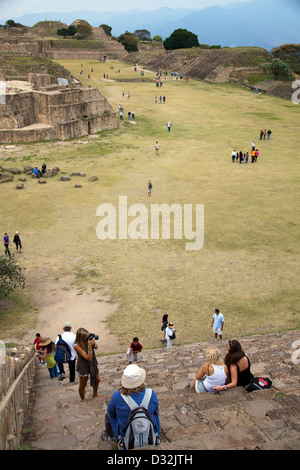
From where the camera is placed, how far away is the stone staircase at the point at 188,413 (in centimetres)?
408

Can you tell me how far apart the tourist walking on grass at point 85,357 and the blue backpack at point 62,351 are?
1.05 metres

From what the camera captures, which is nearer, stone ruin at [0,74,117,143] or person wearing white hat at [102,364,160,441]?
person wearing white hat at [102,364,160,441]

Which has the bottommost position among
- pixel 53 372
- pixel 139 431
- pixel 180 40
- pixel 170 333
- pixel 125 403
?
pixel 170 333

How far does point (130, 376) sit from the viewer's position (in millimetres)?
4227

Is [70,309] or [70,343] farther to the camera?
[70,309]

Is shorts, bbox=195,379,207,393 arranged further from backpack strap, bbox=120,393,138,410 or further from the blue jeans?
the blue jeans

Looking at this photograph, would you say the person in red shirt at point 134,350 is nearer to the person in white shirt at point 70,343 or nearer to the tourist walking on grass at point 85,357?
the person in white shirt at point 70,343

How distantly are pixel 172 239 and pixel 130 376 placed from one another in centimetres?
1179

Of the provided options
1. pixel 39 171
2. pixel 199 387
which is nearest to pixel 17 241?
pixel 39 171

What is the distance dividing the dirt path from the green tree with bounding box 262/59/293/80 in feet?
156

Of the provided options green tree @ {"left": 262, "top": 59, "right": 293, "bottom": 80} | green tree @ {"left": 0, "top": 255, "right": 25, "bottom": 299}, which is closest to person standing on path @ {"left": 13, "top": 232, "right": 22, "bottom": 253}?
green tree @ {"left": 0, "top": 255, "right": 25, "bottom": 299}

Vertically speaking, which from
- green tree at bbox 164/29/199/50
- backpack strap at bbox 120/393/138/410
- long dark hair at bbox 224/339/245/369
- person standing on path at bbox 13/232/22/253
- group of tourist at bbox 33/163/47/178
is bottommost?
person standing on path at bbox 13/232/22/253

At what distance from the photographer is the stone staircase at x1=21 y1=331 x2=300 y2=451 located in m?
4.08

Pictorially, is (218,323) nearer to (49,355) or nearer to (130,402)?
(49,355)
